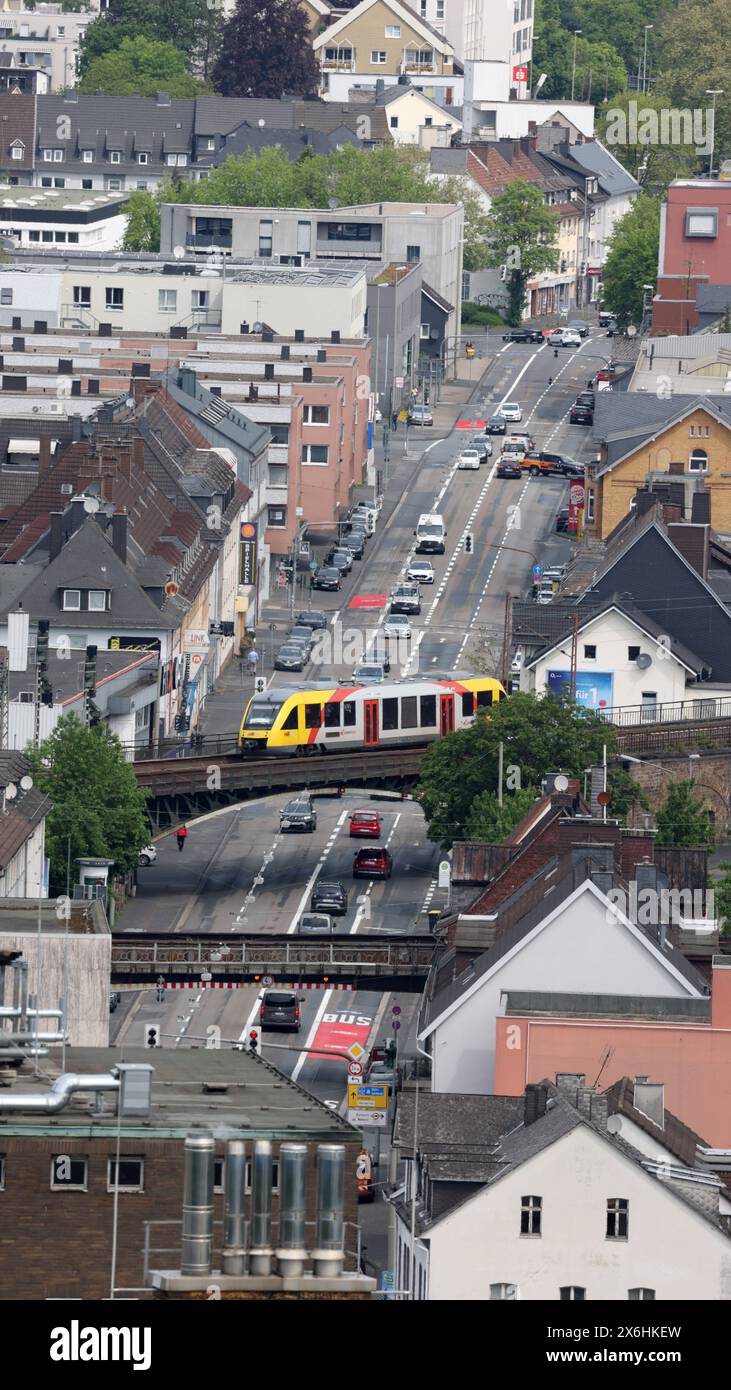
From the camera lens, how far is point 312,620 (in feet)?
429

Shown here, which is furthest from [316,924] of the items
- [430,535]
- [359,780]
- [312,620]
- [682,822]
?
[430,535]

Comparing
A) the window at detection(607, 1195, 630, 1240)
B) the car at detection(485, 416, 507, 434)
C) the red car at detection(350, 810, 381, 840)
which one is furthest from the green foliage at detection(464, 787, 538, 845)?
the car at detection(485, 416, 507, 434)

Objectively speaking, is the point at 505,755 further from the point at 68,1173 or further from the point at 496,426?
the point at 496,426

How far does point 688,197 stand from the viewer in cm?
17525

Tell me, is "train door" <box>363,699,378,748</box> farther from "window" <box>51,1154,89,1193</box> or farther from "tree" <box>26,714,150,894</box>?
"window" <box>51,1154,89,1193</box>

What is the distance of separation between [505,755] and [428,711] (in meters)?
8.39

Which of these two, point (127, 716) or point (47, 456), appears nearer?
point (127, 716)

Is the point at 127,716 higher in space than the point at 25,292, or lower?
lower

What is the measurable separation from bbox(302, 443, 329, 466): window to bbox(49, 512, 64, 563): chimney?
116 ft

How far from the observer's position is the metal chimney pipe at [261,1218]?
1112 inches

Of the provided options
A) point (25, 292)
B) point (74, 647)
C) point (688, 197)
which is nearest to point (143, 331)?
point (25, 292)

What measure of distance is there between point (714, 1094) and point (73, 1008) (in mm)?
11899
